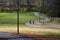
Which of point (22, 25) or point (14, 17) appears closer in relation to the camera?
point (14, 17)

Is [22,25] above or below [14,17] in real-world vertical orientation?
below

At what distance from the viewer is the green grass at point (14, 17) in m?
4.80

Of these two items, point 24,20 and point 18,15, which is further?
point 24,20

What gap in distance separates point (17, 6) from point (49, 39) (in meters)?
1.09

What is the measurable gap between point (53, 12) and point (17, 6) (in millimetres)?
1023

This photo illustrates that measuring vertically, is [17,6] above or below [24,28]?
above

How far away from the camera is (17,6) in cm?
460

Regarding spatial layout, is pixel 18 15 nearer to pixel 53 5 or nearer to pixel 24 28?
pixel 24 28

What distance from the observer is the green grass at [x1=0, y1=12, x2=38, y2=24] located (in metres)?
4.80

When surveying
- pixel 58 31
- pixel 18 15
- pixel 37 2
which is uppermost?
pixel 37 2

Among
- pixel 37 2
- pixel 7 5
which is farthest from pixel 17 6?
pixel 37 2

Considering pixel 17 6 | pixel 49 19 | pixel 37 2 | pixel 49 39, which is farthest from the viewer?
pixel 49 19

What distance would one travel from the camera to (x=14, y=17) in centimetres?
494

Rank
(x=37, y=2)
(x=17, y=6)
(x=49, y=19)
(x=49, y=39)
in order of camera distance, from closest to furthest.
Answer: (x=49, y=39)
(x=17, y=6)
(x=37, y=2)
(x=49, y=19)
